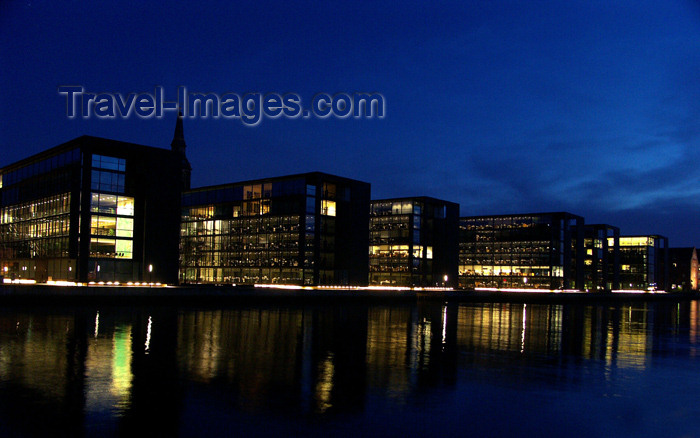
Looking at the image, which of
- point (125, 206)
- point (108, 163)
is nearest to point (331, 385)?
point (125, 206)

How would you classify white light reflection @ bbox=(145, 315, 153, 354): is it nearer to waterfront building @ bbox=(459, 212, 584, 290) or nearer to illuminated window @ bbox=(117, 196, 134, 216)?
illuminated window @ bbox=(117, 196, 134, 216)

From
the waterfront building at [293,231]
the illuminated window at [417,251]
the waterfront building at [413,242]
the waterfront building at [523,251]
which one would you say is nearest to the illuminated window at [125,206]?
the waterfront building at [293,231]

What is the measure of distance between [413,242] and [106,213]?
72.3 meters

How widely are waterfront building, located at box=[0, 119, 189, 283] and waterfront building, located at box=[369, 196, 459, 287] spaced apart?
6306 cm

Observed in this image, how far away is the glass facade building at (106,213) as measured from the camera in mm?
79375

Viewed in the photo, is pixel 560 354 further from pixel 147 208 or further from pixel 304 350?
pixel 147 208

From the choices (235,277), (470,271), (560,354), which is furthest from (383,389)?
(470,271)

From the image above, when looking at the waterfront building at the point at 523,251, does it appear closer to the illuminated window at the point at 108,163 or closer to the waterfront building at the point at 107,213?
the waterfront building at the point at 107,213

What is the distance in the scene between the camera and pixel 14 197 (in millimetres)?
99688

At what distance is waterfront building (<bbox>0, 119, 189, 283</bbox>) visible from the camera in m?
79.4

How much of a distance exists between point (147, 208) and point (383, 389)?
71835mm

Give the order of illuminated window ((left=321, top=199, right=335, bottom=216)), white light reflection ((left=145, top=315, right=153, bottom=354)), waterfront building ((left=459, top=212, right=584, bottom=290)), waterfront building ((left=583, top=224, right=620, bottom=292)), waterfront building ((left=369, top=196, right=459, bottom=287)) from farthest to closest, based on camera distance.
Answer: waterfront building ((left=583, top=224, right=620, bottom=292)), waterfront building ((left=459, top=212, right=584, bottom=290)), waterfront building ((left=369, top=196, right=459, bottom=287)), illuminated window ((left=321, top=199, right=335, bottom=216)), white light reflection ((left=145, top=315, right=153, bottom=354))

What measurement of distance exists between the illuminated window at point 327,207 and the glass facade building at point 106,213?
31.0 meters

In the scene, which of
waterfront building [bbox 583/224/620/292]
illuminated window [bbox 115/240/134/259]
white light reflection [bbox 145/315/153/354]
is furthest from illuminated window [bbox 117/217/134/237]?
waterfront building [bbox 583/224/620/292]
